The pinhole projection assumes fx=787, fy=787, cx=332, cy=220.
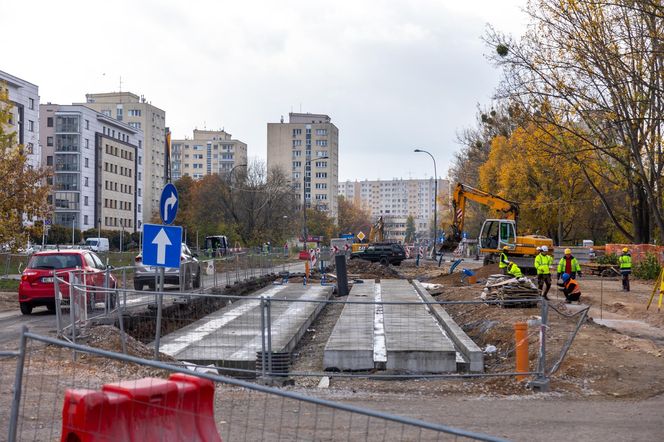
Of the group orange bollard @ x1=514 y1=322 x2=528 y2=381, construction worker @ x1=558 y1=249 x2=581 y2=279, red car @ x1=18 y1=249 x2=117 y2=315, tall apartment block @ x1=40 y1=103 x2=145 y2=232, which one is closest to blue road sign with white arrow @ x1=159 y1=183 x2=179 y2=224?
orange bollard @ x1=514 y1=322 x2=528 y2=381

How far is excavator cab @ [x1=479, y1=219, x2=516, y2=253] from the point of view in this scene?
1629 inches

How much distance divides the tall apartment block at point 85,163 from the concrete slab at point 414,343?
3151 inches

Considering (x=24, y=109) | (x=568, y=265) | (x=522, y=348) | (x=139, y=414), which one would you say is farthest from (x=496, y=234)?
(x=24, y=109)

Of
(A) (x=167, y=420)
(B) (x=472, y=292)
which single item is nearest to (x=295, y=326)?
(A) (x=167, y=420)

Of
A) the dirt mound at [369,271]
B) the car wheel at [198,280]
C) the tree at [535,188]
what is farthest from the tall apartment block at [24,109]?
the car wheel at [198,280]

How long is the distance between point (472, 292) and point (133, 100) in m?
114

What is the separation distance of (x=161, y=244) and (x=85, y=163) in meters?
87.9

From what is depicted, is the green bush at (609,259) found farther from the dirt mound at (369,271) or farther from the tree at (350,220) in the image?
the tree at (350,220)

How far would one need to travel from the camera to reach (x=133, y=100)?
439ft

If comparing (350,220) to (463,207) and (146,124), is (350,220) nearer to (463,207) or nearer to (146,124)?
(146,124)

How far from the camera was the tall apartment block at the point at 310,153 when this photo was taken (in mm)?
160250

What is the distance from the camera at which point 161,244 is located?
12109 millimetres

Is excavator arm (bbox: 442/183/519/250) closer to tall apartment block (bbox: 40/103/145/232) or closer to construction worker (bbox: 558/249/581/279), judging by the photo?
construction worker (bbox: 558/249/581/279)

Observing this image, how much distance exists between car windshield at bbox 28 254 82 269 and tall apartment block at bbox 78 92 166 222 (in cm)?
10919
